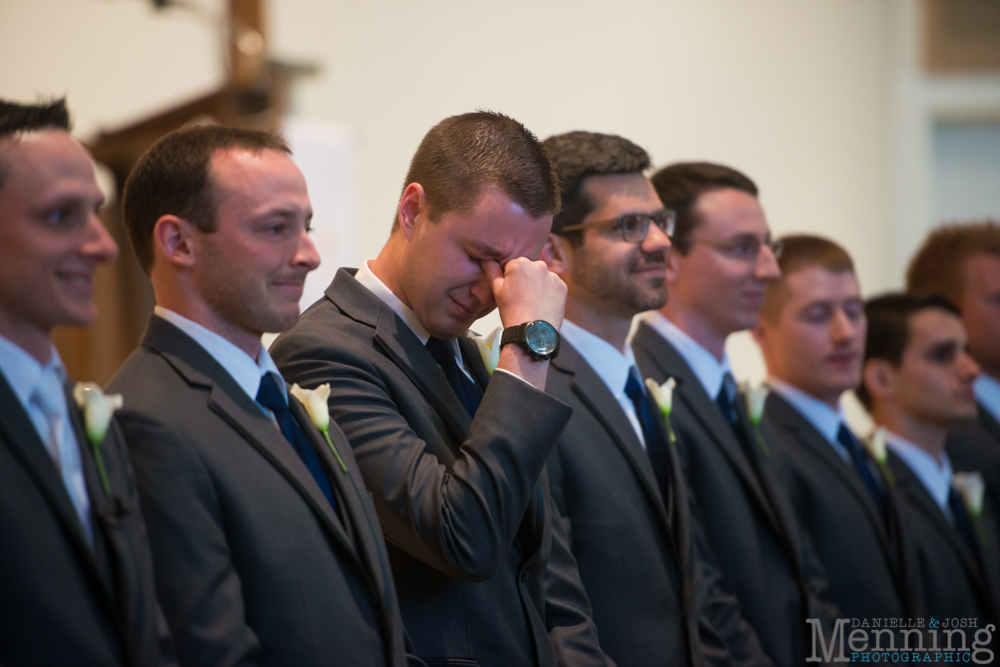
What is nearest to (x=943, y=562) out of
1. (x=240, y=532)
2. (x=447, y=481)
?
(x=447, y=481)

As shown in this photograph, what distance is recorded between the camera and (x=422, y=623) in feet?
6.40

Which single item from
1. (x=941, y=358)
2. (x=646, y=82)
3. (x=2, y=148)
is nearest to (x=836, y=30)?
(x=646, y=82)

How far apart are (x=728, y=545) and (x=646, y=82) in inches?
133

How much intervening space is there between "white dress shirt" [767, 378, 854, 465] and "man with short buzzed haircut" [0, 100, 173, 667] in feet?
8.18

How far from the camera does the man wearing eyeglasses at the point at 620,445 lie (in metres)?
2.40

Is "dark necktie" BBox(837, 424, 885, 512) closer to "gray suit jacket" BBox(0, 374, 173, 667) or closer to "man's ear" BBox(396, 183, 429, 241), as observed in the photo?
"man's ear" BBox(396, 183, 429, 241)

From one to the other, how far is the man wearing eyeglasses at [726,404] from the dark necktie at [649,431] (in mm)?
191

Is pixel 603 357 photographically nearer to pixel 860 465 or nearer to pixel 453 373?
pixel 453 373

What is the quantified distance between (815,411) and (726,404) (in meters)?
0.53

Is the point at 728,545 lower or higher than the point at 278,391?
lower

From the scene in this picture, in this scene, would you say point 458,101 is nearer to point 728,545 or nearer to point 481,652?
point 728,545

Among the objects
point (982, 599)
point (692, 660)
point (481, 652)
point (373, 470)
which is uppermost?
point (373, 470)

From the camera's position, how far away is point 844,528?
10.6 feet

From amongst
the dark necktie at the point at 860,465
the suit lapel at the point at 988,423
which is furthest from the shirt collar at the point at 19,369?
the suit lapel at the point at 988,423
